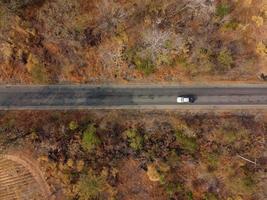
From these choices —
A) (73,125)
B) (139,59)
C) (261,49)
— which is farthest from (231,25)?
(73,125)

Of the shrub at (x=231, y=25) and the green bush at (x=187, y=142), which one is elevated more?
the shrub at (x=231, y=25)

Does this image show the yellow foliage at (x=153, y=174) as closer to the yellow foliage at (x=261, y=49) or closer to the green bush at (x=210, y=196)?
the green bush at (x=210, y=196)

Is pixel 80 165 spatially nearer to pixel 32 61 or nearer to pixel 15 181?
pixel 15 181

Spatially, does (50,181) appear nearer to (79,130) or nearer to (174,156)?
(79,130)

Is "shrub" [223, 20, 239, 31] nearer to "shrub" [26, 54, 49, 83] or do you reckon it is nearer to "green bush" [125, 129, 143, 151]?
"green bush" [125, 129, 143, 151]

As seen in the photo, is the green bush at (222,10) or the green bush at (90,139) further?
the green bush at (222,10)

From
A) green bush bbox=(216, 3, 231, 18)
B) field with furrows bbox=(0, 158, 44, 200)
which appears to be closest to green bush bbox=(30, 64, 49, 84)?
field with furrows bbox=(0, 158, 44, 200)

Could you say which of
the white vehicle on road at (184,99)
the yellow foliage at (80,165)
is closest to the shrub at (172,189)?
the white vehicle on road at (184,99)

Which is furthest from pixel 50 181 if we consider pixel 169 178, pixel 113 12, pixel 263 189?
pixel 263 189
